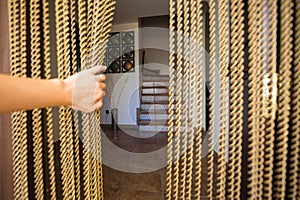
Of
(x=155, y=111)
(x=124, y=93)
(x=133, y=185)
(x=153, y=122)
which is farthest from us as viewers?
(x=124, y=93)

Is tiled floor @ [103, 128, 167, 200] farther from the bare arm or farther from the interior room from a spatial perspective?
the bare arm

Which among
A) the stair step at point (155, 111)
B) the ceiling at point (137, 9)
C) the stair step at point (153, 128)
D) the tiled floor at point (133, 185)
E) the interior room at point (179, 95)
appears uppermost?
the ceiling at point (137, 9)

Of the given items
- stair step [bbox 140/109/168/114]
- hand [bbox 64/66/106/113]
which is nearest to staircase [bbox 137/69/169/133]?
stair step [bbox 140/109/168/114]

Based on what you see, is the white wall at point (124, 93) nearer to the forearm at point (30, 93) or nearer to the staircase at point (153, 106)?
the staircase at point (153, 106)

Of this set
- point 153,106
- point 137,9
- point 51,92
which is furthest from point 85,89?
point 137,9

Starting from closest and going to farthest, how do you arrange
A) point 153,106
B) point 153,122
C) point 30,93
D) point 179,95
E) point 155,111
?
point 30,93
point 179,95
point 153,122
point 155,111
point 153,106

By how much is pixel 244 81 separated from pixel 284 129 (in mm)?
183

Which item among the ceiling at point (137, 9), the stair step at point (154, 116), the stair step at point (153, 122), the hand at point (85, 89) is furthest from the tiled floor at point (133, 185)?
the ceiling at point (137, 9)

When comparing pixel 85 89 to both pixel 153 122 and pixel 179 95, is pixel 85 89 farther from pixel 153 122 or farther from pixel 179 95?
pixel 153 122

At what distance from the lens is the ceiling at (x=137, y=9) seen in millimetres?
3693

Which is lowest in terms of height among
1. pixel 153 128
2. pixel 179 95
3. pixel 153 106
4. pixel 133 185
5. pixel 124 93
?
pixel 133 185

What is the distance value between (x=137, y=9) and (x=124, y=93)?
197cm

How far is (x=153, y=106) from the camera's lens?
14.1ft

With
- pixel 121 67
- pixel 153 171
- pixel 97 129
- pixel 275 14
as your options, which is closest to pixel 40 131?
pixel 97 129
